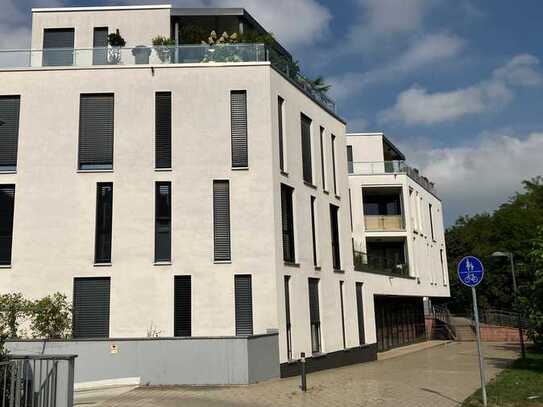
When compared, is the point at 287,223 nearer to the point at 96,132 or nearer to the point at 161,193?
the point at 161,193

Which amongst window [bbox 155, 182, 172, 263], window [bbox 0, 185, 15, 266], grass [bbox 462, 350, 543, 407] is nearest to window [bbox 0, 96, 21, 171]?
window [bbox 0, 185, 15, 266]

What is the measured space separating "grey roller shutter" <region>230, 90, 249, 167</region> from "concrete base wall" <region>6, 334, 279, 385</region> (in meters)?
6.61

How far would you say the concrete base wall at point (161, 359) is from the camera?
16.4 m

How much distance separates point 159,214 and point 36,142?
492 cm

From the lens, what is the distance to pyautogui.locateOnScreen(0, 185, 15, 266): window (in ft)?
64.2

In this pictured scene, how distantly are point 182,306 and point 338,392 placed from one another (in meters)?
6.49

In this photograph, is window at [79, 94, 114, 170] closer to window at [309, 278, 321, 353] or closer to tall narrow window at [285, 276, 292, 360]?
tall narrow window at [285, 276, 292, 360]

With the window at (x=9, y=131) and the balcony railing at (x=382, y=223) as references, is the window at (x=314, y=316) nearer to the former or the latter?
the window at (x=9, y=131)

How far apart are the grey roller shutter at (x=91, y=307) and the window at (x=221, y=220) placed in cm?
378

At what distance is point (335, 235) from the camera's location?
83.1ft

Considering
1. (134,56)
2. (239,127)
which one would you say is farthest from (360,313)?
(134,56)

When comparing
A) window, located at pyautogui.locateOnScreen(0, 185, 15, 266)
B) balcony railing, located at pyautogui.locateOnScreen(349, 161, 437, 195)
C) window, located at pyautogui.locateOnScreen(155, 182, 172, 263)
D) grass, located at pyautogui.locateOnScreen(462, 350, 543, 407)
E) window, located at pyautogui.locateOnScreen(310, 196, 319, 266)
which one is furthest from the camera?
balcony railing, located at pyautogui.locateOnScreen(349, 161, 437, 195)

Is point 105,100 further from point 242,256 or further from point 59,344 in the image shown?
point 59,344

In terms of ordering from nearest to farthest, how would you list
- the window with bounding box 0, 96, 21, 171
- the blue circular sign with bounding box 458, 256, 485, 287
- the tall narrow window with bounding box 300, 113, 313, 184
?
the blue circular sign with bounding box 458, 256, 485, 287, the window with bounding box 0, 96, 21, 171, the tall narrow window with bounding box 300, 113, 313, 184
